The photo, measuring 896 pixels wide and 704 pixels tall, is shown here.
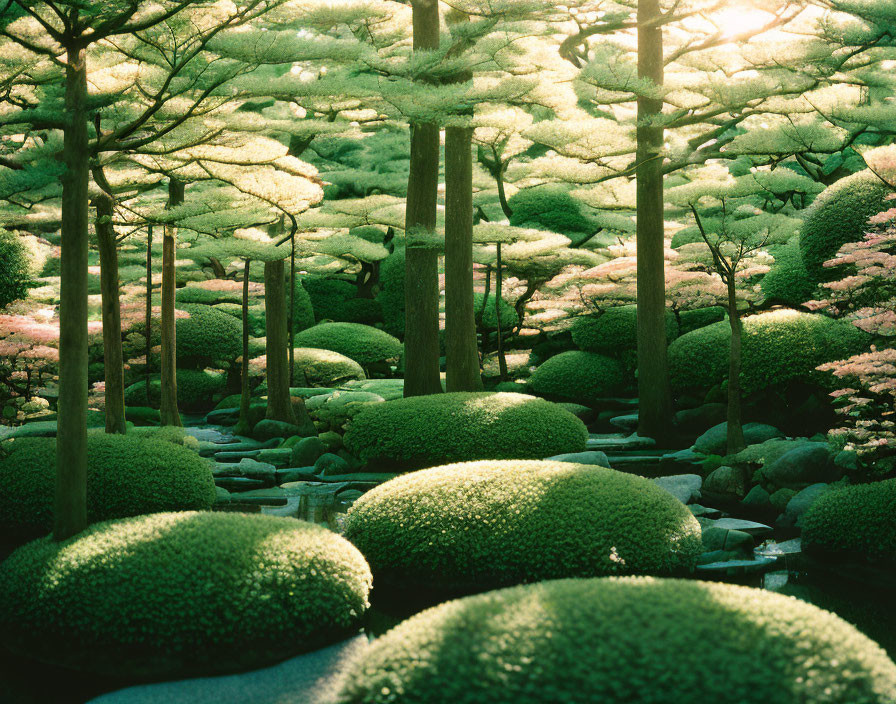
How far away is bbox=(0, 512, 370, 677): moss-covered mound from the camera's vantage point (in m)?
4.14

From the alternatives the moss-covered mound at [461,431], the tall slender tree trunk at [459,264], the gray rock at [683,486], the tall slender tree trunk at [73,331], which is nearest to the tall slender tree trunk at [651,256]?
the moss-covered mound at [461,431]

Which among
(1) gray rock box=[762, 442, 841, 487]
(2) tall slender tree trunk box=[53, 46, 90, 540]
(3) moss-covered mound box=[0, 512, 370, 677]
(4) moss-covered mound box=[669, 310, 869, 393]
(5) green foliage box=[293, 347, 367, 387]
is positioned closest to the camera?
(3) moss-covered mound box=[0, 512, 370, 677]

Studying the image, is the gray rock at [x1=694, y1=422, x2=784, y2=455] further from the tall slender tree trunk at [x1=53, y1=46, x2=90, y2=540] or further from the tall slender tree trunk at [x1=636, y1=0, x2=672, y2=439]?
the tall slender tree trunk at [x1=53, y1=46, x2=90, y2=540]

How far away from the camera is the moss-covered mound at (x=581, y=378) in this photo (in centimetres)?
1436

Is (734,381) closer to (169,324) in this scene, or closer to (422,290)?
(422,290)

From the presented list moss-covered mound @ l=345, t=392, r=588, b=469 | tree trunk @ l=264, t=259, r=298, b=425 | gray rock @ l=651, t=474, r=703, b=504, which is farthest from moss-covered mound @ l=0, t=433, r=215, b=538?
tree trunk @ l=264, t=259, r=298, b=425

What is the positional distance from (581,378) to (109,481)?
31.2ft

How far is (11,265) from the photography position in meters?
8.94

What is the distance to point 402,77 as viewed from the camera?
10805 mm

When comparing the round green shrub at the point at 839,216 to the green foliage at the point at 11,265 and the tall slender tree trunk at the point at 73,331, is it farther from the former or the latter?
the green foliage at the point at 11,265

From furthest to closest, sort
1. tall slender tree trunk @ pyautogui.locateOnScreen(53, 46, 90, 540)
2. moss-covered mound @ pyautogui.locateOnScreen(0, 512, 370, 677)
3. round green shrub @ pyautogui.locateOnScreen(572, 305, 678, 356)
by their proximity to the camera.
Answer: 1. round green shrub @ pyautogui.locateOnScreen(572, 305, 678, 356)
2. tall slender tree trunk @ pyautogui.locateOnScreen(53, 46, 90, 540)
3. moss-covered mound @ pyautogui.locateOnScreen(0, 512, 370, 677)

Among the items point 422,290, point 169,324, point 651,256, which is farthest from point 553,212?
point 169,324

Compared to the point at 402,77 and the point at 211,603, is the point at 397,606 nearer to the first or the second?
the point at 211,603

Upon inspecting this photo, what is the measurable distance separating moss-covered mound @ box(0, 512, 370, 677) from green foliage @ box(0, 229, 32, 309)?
5.07m
